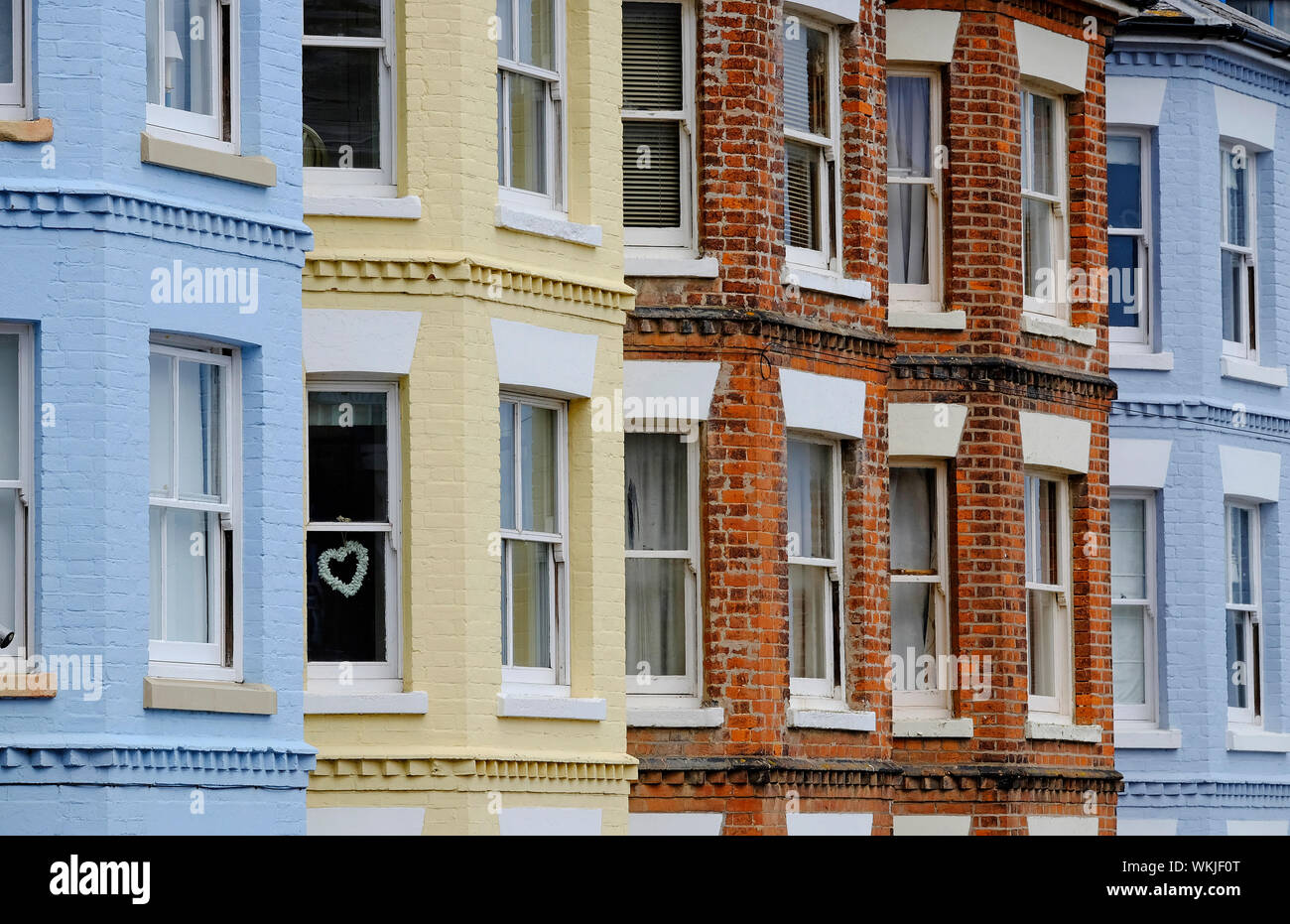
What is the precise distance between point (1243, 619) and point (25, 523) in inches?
608

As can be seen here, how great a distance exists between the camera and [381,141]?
2014 cm

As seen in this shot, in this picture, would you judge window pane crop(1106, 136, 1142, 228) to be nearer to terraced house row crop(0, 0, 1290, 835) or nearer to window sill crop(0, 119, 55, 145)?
terraced house row crop(0, 0, 1290, 835)

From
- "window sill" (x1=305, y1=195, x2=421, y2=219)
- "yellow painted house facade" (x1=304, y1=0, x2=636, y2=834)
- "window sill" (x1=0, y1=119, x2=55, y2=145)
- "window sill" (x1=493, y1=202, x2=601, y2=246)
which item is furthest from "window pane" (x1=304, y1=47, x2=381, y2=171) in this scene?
"window sill" (x1=0, y1=119, x2=55, y2=145)

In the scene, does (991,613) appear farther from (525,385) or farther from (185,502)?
(185,502)

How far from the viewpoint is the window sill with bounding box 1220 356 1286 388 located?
1121 inches

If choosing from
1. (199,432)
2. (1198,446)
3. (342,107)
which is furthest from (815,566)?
(199,432)

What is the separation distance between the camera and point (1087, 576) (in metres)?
26.0

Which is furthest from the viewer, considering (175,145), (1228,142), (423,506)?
(1228,142)

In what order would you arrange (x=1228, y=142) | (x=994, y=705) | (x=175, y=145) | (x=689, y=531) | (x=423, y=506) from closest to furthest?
(x=175, y=145), (x=423, y=506), (x=689, y=531), (x=994, y=705), (x=1228, y=142)

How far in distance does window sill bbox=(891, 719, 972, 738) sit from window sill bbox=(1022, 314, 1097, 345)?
3.53m

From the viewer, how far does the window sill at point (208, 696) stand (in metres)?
16.9

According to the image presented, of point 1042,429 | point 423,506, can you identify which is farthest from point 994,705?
point 423,506

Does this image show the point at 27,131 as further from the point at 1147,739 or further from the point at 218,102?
the point at 1147,739

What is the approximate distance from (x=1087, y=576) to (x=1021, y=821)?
2514 millimetres
